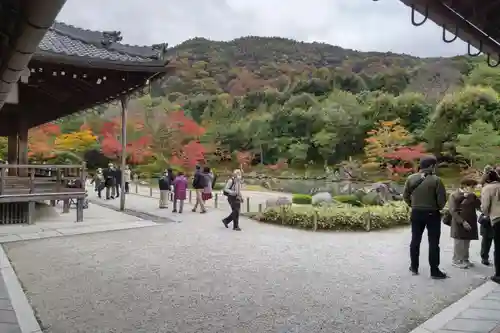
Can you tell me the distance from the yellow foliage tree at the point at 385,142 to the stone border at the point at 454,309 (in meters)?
20.6

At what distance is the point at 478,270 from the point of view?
556 cm

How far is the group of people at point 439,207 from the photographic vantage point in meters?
4.84

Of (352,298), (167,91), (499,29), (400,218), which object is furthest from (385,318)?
(167,91)

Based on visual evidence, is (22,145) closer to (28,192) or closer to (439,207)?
(28,192)

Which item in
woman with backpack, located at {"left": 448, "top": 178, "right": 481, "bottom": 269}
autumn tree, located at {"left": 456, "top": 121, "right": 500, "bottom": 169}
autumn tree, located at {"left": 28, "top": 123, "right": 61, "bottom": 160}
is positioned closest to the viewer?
woman with backpack, located at {"left": 448, "top": 178, "right": 481, "bottom": 269}

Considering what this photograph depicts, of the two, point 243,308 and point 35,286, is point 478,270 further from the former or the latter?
point 35,286

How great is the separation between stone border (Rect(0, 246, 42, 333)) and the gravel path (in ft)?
0.37

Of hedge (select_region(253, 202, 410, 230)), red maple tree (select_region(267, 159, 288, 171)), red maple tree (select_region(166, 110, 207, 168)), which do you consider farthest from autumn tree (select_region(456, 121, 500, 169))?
red maple tree (select_region(267, 159, 288, 171))

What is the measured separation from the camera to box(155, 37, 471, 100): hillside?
143 ft

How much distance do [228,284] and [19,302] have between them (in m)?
2.14

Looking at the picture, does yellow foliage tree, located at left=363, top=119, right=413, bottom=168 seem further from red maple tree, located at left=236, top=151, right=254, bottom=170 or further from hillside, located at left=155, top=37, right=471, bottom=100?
hillside, located at left=155, top=37, right=471, bottom=100

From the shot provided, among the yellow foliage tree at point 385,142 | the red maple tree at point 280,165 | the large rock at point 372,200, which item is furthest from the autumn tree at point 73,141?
the large rock at point 372,200

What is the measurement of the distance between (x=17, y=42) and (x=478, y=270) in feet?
19.1

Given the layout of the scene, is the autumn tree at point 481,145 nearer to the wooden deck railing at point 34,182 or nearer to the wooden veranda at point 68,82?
the wooden veranda at point 68,82
